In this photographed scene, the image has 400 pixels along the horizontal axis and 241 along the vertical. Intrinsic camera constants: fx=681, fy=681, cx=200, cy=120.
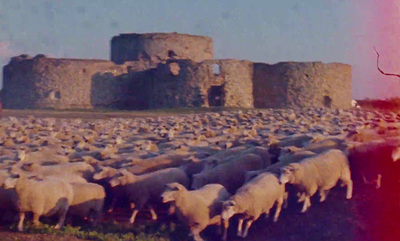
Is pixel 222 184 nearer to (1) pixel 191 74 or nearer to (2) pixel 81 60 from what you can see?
(1) pixel 191 74

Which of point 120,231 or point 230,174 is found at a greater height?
point 230,174

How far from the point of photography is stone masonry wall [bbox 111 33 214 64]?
131 ft

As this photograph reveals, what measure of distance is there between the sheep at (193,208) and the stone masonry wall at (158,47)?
1198 inches

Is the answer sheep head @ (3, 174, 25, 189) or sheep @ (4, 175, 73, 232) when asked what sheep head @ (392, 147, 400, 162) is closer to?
sheep @ (4, 175, 73, 232)

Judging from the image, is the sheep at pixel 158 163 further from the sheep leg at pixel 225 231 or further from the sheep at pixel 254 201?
the sheep leg at pixel 225 231

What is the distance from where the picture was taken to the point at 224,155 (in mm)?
12969

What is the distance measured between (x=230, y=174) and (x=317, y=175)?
1526 millimetres

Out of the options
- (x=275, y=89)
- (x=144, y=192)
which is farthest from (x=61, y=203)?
(x=275, y=89)

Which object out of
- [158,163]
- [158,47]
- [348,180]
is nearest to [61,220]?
[158,163]

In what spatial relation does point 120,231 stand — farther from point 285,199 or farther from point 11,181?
point 285,199

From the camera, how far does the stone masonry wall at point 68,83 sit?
123 ft

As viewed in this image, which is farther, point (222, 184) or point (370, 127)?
point (370, 127)

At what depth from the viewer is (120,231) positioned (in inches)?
383

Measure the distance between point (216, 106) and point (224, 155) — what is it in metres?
22.7
